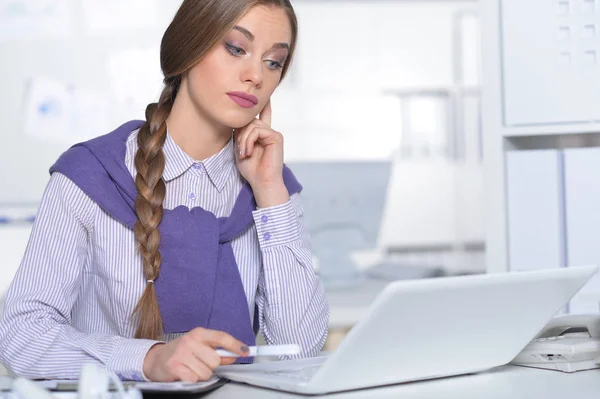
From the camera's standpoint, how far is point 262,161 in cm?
152

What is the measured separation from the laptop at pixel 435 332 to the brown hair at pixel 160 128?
1.02ft

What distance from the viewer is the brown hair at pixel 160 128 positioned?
53.6 inches

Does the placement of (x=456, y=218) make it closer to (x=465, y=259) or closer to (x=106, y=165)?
(x=465, y=259)

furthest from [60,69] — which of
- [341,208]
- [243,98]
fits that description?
[243,98]

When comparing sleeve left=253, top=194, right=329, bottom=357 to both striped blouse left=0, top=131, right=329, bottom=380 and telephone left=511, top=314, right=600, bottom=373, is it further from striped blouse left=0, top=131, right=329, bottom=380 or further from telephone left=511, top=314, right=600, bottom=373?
telephone left=511, top=314, right=600, bottom=373

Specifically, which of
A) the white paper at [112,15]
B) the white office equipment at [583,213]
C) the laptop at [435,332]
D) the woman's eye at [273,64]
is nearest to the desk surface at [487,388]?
the laptop at [435,332]

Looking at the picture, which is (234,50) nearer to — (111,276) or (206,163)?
(206,163)

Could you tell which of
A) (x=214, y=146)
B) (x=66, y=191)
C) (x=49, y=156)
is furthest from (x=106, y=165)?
(x=49, y=156)

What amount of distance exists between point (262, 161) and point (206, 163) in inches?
3.9

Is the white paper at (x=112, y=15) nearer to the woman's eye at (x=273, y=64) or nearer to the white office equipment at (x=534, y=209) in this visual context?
the white office equipment at (x=534, y=209)

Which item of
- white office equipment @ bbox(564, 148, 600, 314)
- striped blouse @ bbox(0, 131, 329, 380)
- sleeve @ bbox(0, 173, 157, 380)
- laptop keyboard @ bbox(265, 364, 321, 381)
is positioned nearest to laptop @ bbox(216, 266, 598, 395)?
laptop keyboard @ bbox(265, 364, 321, 381)

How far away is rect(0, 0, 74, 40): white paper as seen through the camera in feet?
12.4

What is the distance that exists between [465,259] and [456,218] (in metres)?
0.25

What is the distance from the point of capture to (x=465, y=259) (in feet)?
16.7
